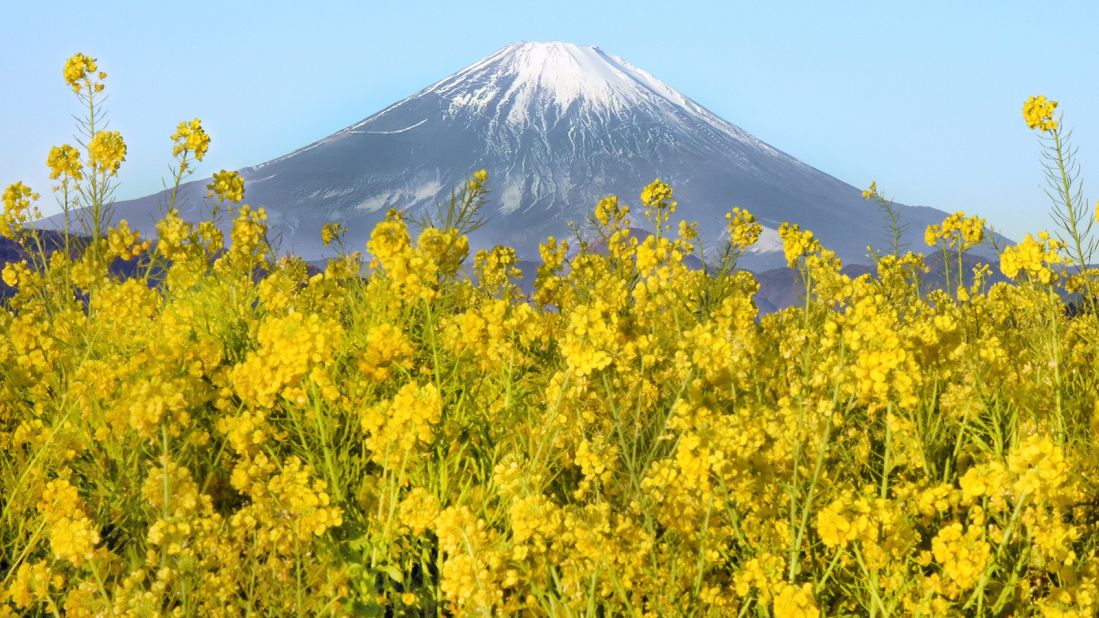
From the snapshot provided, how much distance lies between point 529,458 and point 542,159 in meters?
105

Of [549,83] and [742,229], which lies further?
[549,83]

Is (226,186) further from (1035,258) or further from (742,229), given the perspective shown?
(1035,258)

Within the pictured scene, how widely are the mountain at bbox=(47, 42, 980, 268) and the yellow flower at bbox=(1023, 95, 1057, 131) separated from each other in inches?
3657

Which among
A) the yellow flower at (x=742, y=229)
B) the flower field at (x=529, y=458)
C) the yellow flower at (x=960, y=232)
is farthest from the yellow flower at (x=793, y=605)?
the yellow flower at (x=960, y=232)

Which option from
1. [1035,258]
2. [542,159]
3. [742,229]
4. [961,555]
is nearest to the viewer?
[961,555]

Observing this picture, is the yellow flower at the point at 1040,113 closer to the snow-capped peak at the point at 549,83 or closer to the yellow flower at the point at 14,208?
the yellow flower at the point at 14,208

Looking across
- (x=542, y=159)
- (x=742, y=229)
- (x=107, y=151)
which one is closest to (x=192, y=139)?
(x=107, y=151)

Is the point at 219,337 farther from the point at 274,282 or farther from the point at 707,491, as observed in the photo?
the point at 707,491

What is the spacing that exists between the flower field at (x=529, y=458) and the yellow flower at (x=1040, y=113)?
0.05 ft

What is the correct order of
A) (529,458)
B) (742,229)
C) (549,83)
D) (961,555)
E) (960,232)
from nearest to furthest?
(961,555)
(529,458)
(742,229)
(960,232)
(549,83)

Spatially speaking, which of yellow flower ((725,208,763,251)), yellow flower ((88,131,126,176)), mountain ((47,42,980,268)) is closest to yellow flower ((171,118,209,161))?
yellow flower ((88,131,126,176))

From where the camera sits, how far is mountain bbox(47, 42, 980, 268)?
10212 centimetres

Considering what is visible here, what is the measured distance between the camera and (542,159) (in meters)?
106

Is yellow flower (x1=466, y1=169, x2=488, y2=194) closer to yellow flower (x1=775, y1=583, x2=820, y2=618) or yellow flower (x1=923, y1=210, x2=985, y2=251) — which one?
yellow flower (x1=775, y1=583, x2=820, y2=618)
